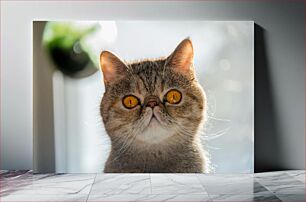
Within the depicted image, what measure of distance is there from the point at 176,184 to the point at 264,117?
1.07 m

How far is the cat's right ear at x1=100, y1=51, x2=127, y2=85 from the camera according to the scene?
422cm

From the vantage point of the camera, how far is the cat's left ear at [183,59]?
4.23 m

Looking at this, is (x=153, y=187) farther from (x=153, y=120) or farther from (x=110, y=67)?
(x=110, y=67)

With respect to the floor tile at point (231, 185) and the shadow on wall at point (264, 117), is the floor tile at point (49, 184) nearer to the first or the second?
the floor tile at point (231, 185)

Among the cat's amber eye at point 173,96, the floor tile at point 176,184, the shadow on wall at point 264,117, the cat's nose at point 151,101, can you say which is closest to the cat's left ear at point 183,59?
the cat's amber eye at point 173,96

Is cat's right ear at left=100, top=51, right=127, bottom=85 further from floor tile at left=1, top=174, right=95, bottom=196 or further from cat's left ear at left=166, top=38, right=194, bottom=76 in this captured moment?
floor tile at left=1, top=174, right=95, bottom=196

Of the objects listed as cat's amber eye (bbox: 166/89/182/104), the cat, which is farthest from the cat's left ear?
cat's amber eye (bbox: 166/89/182/104)

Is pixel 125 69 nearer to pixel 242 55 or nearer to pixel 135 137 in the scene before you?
pixel 135 137

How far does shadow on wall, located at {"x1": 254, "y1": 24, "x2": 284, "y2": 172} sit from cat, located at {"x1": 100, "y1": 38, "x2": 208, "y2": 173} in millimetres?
497

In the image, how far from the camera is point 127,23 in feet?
14.0

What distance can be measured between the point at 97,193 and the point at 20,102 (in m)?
1.25

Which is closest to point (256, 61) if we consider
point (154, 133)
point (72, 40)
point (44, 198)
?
point (154, 133)

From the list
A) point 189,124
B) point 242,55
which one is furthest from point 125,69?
point 242,55

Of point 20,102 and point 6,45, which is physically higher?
point 6,45
